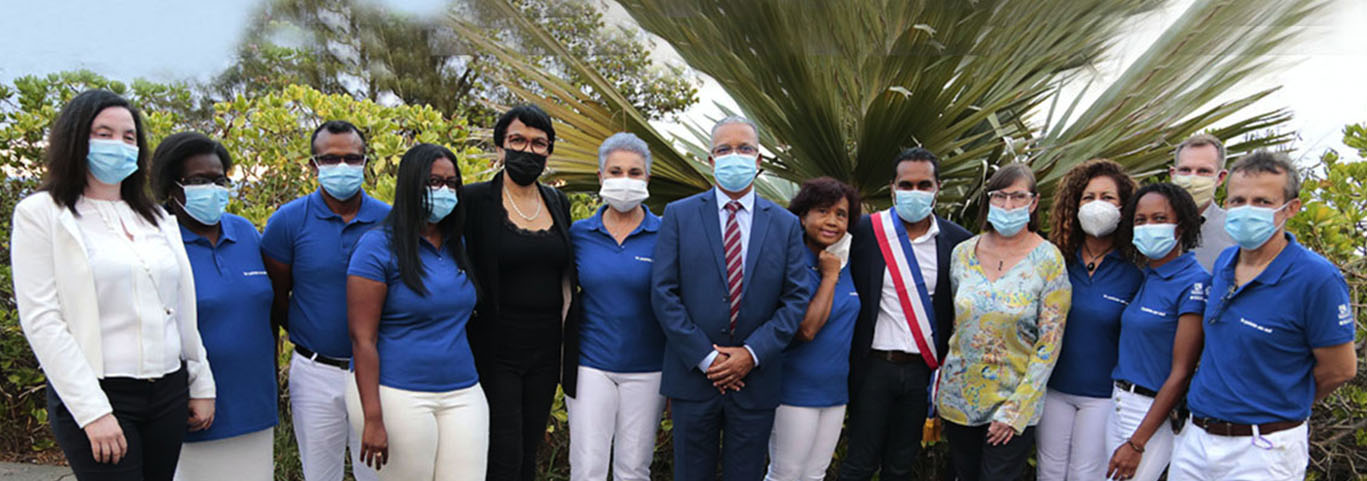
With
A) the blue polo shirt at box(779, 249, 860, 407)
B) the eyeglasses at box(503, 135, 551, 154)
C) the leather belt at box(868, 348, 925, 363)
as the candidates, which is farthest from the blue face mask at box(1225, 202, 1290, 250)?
the eyeglasses at box(503, 135, 551, 154)

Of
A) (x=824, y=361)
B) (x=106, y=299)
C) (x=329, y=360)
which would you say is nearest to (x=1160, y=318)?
(x=824, y=361)

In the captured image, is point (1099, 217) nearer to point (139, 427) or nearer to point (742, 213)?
point (742, 213)

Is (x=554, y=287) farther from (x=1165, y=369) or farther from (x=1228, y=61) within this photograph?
(x=1228, y=61)

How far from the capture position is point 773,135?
4.89 meters

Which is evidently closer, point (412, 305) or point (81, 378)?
point (81, 378)

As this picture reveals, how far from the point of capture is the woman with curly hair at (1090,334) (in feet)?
10.9

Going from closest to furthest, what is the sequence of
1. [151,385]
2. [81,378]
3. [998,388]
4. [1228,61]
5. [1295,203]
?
1. [81,378]
2. [151,385]
3. [1295,203]
4. [998,388]
5. [1228,61]

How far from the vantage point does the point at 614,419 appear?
3547 millimetres

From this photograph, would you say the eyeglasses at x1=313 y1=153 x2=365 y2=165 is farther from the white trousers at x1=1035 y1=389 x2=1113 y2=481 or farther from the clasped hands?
the white trousers at x1=1035 y1=389 x2=1113 y2=481

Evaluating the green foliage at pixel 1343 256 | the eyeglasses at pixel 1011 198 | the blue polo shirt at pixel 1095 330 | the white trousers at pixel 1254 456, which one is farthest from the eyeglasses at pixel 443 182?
the green foliage at pixel 1343 256

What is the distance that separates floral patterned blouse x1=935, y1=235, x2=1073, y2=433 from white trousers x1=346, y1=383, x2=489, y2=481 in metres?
1.81

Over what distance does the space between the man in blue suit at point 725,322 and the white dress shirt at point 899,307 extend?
346 millimetres

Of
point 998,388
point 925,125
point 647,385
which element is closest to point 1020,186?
point 998,388

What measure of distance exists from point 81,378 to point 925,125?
3.68m
